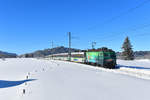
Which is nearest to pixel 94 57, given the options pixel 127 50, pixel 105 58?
pixel 105 58

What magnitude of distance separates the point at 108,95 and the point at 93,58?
2022 centimetres

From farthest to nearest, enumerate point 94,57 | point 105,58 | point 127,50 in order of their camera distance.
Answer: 1. point 127,50
2. point 94,57
3. point 105,58

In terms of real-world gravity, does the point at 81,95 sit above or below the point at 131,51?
below

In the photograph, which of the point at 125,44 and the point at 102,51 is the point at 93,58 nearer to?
the point at 102,51

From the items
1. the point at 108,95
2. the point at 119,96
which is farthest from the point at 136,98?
the point at 108,95

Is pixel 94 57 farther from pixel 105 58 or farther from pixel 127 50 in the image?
pixel 127 50

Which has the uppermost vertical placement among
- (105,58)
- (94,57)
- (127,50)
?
(127,50)

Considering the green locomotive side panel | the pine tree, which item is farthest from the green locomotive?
the pine tree

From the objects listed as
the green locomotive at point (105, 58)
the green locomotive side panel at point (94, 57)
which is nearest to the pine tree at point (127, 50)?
the green locomotive side panel at point (94, 57)

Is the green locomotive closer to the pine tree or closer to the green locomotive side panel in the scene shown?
the green locomotive side panel

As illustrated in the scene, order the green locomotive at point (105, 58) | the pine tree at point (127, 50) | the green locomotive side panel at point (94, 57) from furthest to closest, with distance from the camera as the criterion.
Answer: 1. the pine tree at point (127, 50)
2. the green locomotive side panel at point (94, 57)
3. the green locomotive at point (105, 58)

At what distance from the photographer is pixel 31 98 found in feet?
20.5

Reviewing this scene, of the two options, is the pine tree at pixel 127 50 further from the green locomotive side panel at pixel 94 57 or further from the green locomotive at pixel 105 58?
the green locomotive at pixel 105 58

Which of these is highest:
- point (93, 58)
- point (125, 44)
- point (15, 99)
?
point (125, 44)
